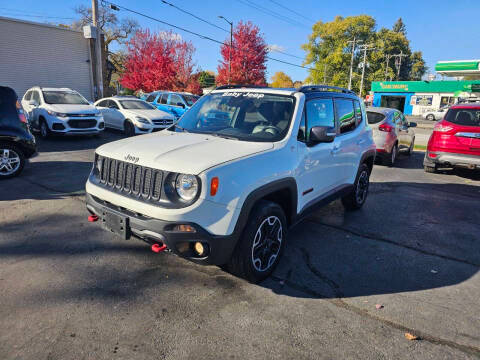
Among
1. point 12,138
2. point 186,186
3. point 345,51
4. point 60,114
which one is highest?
point 345,51

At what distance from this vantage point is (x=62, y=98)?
40.1 ft

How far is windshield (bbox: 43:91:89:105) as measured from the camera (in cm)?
1200

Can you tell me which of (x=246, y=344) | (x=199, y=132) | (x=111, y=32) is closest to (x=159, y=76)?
(x=111, y=32)

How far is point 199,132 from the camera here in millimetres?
3957

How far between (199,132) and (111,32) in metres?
47.3

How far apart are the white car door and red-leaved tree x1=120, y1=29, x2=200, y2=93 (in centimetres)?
2910

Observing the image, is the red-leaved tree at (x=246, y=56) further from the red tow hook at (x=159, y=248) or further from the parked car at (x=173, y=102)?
the red tow hook at (x=159, y=248)

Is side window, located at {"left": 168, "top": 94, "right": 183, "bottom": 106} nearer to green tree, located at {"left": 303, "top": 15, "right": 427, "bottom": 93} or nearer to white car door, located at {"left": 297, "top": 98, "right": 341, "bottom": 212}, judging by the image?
white car door, located at {"left": 297, "top": 98, "right": 341, "bottom": 212}

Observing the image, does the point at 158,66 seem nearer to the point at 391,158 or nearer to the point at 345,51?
the point at 391,158

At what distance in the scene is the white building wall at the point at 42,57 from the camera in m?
18.0

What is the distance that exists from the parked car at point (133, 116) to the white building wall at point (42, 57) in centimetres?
718

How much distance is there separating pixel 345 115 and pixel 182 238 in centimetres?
323

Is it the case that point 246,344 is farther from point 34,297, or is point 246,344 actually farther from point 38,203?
point 38,203

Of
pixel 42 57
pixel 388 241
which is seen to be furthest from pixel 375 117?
pixel 42 57
